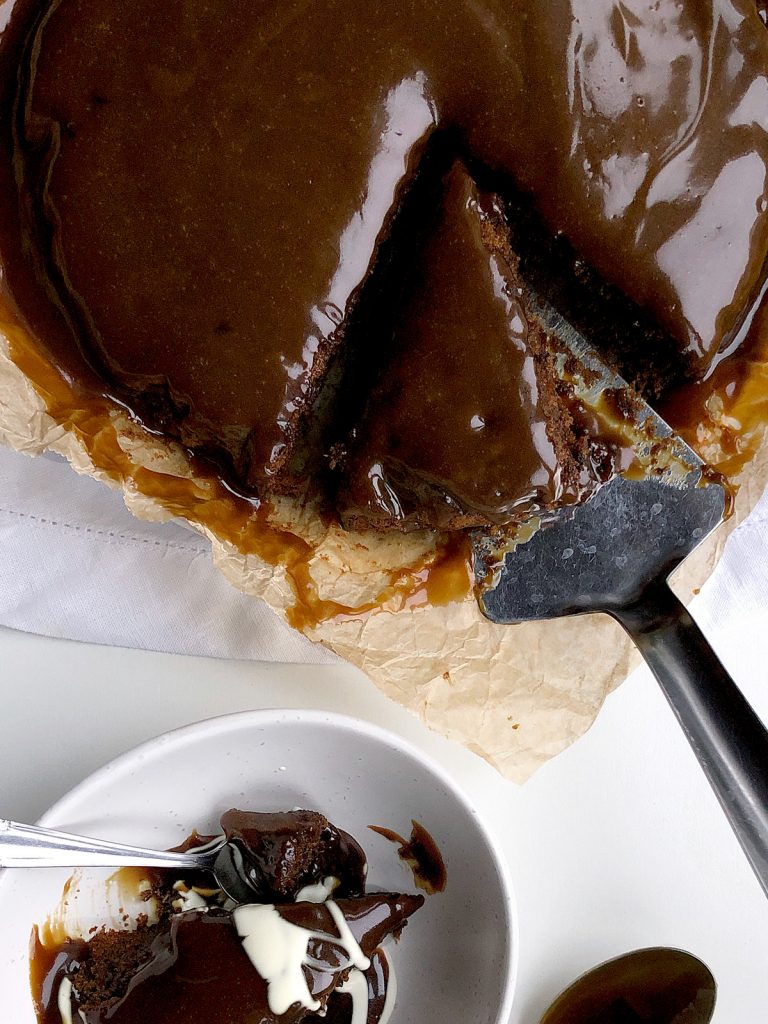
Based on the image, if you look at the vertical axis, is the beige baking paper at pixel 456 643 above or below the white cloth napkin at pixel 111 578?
above

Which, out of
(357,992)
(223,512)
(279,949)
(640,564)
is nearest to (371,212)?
Answer: (223,512)

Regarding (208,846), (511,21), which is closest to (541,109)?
(511,21)

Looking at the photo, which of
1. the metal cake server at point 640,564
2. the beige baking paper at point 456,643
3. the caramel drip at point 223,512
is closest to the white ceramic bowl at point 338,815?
the beige baking paper at point 456,643

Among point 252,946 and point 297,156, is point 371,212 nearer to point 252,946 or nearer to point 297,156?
point 297,156

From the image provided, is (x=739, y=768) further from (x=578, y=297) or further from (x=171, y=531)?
(x=171, y=531)

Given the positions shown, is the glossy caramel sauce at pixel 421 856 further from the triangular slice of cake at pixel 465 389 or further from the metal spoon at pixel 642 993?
the triangular slice of cake at pixel 465 389

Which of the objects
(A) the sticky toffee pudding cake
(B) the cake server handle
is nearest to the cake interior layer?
(A) the sticky toffee pudding cake
